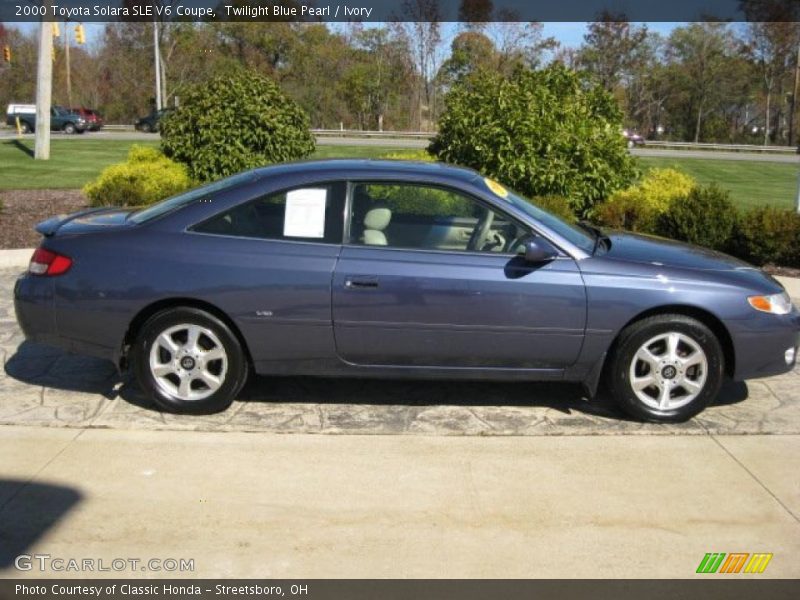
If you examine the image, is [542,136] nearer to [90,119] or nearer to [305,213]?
[305,213]

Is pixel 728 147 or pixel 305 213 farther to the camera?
pixel 728 147

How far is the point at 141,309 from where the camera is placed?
5.23 metres

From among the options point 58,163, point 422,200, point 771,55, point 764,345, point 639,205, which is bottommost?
point 58,163

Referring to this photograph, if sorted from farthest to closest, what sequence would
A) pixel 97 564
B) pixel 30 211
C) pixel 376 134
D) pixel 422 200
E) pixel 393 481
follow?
pixel 376 134
pixel 30 211
pixel 422 200
pixel 393 481
pixel 97 564

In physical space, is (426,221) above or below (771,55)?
below

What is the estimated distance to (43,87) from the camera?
934 inches

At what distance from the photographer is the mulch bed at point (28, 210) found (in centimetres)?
1126

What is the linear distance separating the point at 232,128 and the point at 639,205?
535cm

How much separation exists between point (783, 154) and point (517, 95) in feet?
112

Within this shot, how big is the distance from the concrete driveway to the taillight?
2.82 feet

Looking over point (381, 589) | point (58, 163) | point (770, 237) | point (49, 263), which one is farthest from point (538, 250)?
point (58, 163)

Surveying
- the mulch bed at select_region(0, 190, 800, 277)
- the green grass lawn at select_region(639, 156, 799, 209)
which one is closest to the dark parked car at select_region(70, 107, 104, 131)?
the green grass lawn at select_region(639, 156, 799, 209)

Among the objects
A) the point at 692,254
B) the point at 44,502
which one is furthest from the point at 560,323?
the point at 44,502

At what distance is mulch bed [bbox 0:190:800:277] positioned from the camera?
10945 millimetres
